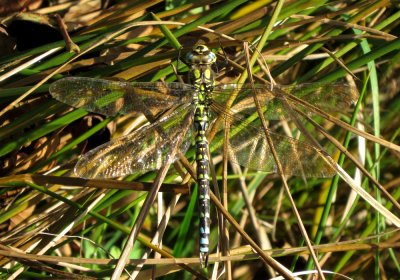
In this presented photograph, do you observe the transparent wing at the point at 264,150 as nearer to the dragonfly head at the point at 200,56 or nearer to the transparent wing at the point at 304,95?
the transparent wing at the point at 304,95

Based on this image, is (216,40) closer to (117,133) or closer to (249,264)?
(117,133)

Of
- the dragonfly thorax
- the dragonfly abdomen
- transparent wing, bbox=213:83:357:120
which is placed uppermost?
the dragonfly thorax

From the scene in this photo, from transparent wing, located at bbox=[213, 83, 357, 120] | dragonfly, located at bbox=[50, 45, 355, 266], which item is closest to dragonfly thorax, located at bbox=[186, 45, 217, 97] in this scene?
dragonfly, located at bbox=[50, 45, 355, 266]

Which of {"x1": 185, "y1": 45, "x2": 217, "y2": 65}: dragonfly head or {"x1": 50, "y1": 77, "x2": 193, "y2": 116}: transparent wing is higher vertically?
{"x1": 185, "y1": 45, "x2": 217, "y2": 65}: dragonfly head

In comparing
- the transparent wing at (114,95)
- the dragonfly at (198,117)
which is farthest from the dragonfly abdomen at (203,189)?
the transparent wing at (114,95)

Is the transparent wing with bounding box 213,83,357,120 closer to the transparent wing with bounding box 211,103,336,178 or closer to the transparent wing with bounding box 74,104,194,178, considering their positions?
the transparent wing with bounding box 211,103,336,178

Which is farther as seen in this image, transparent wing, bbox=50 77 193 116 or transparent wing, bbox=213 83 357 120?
transparent wing, bbox=213 83 357 120

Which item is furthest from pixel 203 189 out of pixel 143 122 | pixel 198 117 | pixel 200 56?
pixel 143 122

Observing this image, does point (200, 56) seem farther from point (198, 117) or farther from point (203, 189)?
point (203, 189)
